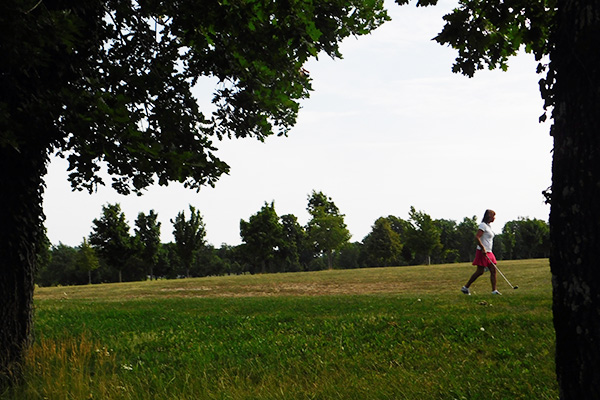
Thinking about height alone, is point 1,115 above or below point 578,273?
above

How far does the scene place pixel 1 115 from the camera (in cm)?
465

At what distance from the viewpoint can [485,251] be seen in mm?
12047

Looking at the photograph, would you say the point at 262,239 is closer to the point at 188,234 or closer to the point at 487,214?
the point at 188,234

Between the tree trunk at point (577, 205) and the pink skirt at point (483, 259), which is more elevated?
the tree trunk at point (577, 205)

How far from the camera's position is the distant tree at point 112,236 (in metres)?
57.1

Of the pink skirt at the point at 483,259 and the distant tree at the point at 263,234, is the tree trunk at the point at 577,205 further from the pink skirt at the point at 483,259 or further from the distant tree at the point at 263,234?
the distant tree at the point at 263,234

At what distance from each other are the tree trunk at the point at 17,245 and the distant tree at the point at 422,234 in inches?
2259

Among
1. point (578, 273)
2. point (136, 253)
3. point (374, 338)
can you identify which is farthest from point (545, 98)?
point (136, 253)

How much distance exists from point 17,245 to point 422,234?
190 ft

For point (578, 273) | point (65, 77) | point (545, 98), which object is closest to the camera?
point (578, 273)

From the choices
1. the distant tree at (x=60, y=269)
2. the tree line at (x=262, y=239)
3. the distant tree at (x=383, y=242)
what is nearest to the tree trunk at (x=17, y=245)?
the tree line at (x=262, y=239)

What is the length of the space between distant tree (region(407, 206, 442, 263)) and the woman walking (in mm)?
49063

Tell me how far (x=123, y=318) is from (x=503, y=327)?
8264 millimetres

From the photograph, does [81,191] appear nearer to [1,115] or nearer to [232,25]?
[1,115]
